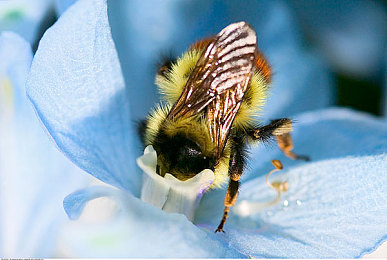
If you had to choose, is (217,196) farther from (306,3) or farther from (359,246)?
(306,3)

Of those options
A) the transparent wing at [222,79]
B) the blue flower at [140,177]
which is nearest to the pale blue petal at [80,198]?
the blue flower at [140,177]

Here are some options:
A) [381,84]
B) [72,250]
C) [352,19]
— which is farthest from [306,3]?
[72,250]

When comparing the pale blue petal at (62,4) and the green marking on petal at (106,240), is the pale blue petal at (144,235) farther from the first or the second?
the pale blue petal at (62,4)

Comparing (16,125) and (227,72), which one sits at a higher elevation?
(227,72)

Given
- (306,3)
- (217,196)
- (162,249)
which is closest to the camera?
(162,249)

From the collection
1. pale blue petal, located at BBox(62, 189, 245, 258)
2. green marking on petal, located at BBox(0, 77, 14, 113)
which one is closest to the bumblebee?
pale blue petal, located at BBox(62, 189, 245, 258)
